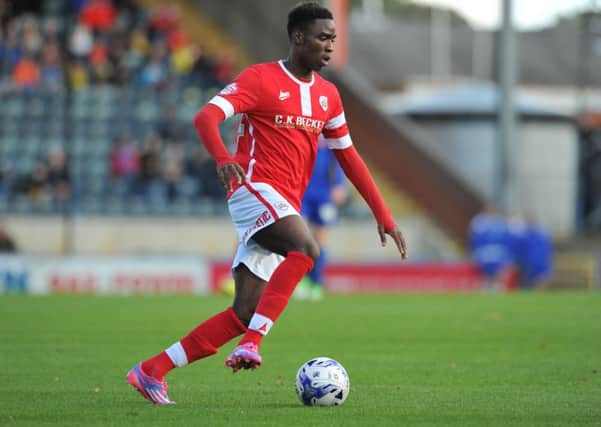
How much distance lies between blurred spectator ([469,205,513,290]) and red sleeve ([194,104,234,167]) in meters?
21.5

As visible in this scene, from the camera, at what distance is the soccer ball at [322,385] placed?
8.20 meters

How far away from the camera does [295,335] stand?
543 inches

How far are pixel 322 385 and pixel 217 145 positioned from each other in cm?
157

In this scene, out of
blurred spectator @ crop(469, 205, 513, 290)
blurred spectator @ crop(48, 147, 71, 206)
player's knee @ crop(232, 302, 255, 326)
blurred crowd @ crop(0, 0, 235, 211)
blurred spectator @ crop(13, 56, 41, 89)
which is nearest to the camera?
player's knee @ crop(232, 302, 255, 326)

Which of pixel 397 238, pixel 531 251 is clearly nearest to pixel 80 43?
pixel 531 251

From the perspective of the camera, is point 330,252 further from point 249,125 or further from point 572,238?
point 249,125

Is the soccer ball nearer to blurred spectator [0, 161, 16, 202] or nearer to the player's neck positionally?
the player's neck

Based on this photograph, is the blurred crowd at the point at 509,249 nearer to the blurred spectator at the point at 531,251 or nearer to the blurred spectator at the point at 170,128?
the blurred spectator at the point at 531,251

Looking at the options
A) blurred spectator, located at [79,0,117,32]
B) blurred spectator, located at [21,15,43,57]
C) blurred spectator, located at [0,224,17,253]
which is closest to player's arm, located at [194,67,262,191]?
blurred spectator, located at [0,224,17,253]

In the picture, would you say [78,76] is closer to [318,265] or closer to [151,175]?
[151,175]

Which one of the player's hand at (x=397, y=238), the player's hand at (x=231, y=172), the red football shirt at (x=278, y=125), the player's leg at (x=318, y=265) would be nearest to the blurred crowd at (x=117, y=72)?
the player's leg at (x=318, y=265)

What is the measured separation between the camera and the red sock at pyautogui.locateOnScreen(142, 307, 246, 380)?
8.29 meters

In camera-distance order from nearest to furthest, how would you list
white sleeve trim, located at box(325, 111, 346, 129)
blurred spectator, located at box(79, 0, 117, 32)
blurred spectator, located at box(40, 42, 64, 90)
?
white sleeve trim, located at box(325, 111, 346, 129) < blurred spectator, located at box(40, 42, 64, 90) < blurred spectator, located at box(79, 0, 117, 32)

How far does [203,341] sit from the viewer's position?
8.30 m
